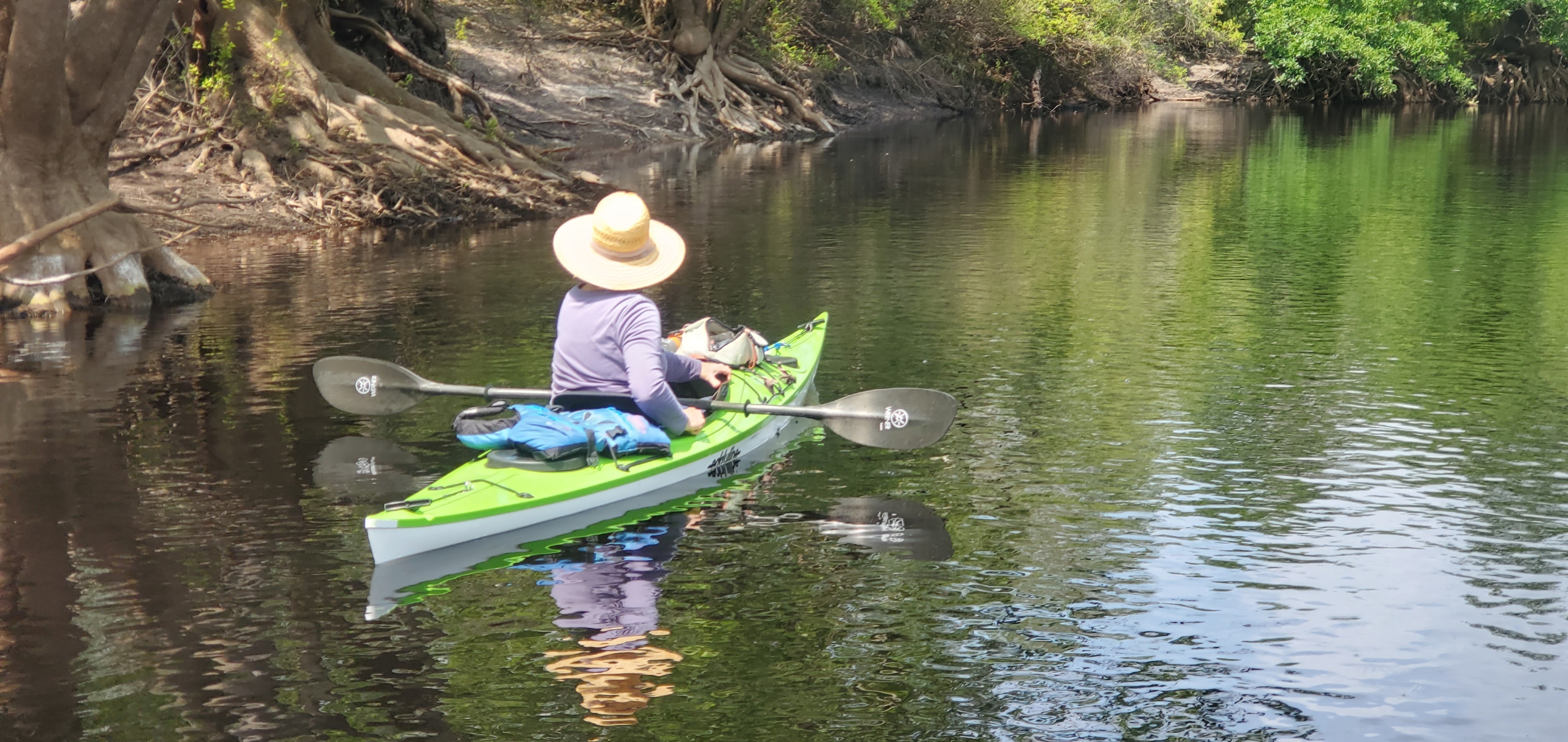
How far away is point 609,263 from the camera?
769 centimetres

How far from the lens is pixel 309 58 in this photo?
20125 mm

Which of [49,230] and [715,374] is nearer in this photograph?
[715,374]

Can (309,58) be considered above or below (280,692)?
above

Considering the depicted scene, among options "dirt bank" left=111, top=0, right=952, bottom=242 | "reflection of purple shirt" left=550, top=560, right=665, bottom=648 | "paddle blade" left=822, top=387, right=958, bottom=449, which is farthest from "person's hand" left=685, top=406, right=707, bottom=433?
"dirt bank" left=111, top=0, right=952, bottom=242

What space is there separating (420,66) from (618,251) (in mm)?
16796

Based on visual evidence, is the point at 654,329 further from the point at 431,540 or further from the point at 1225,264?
the point at 1225,264

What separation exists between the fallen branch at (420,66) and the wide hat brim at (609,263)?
Answer: 15.8m

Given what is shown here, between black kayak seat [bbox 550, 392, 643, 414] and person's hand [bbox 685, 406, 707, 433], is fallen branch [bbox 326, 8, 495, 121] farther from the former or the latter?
black kayak seat [bbox 550, 392, 643, 414]

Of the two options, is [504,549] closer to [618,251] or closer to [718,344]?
[618,251]

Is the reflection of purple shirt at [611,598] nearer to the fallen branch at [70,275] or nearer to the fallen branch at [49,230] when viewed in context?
the fallen branch at [70,275]

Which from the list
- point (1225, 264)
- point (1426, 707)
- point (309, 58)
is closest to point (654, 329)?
point (1426, 707)

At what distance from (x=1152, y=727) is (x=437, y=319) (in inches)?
350

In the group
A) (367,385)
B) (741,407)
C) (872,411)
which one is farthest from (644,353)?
(367,385)

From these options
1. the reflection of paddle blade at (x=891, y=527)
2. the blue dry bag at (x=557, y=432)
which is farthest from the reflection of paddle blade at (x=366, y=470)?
the reflection of paddle blade at (x=891, y=527)
